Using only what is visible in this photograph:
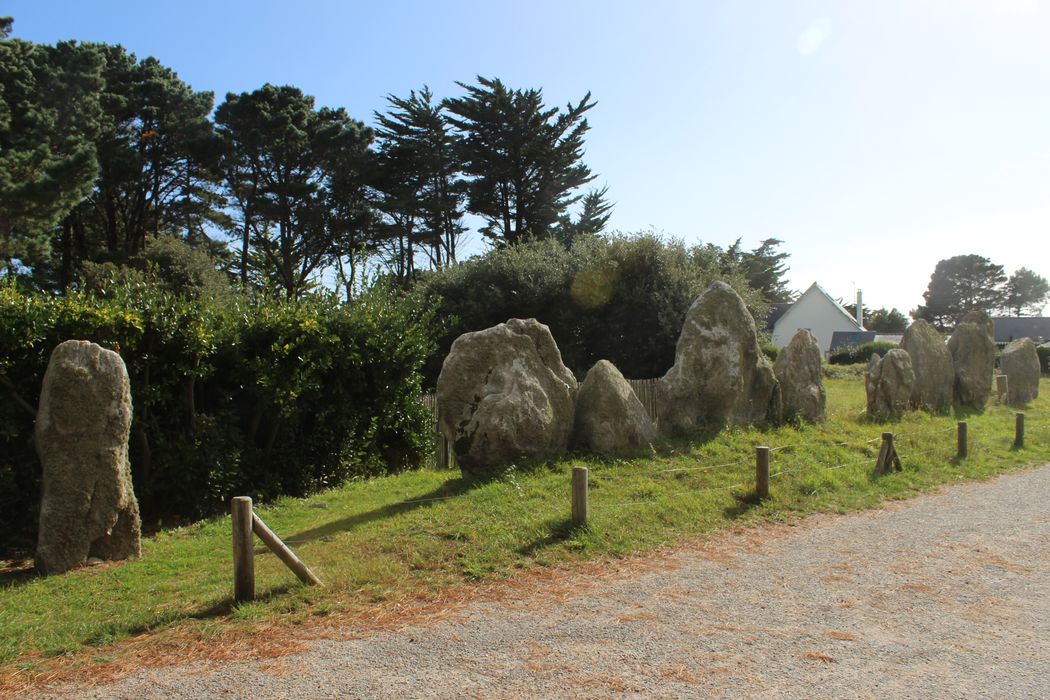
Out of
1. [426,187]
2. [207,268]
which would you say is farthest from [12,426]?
[426,187]

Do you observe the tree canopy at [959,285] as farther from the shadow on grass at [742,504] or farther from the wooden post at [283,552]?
the wooden post at [283,552]

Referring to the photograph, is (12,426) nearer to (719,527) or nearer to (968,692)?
(719,527)

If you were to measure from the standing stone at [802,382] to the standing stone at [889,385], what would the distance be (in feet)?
8.55

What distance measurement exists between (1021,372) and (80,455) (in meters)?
25.1

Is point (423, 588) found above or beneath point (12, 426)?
beneath

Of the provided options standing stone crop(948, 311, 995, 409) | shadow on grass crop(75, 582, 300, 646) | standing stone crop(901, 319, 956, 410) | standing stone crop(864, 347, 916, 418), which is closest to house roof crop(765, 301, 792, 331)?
standing stone crop(948, 311, 995, 409)

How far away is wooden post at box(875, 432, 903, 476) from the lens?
39.5 ft

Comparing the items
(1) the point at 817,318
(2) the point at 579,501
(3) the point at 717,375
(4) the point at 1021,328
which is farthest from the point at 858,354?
(4) the point at 1021,328

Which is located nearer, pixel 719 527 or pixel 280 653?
pixel 280 653

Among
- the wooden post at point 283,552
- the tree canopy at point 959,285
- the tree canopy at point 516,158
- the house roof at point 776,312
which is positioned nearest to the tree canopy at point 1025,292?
the tree canopy at point 959,285

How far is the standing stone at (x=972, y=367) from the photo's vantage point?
20359 mm

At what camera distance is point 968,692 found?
471cm

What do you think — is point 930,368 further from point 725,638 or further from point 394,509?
point 725,638

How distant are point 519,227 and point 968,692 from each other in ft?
114
